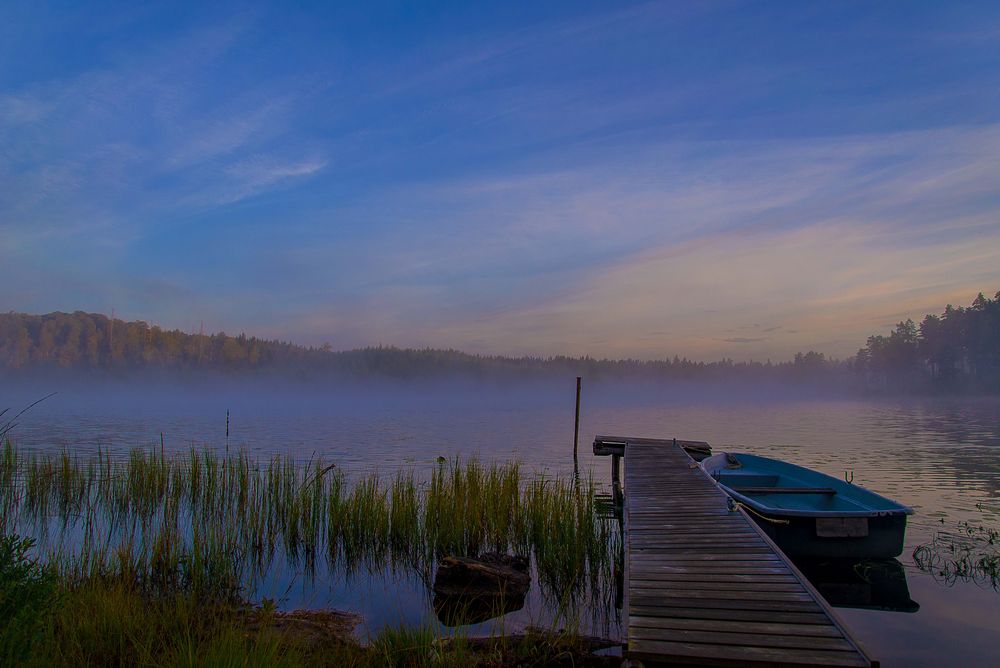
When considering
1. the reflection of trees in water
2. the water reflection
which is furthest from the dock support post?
the reflection of trees in water

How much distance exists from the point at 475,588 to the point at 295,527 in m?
3.35

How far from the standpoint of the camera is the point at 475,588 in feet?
24.1

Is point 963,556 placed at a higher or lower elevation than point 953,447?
higher

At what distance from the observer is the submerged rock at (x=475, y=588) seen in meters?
7.13

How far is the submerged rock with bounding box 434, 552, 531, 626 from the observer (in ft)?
23.4

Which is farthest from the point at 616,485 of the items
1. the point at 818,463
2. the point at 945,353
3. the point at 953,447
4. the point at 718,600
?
the point at 945,353

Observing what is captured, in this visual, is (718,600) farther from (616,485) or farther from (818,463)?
(818,463)

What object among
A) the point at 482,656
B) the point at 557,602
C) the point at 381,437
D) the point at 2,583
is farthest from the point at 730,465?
the point at 381,437

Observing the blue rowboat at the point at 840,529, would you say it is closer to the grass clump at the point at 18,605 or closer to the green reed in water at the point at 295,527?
the green reed in water at the point at 295,527

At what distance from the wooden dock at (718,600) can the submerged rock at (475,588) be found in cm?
144

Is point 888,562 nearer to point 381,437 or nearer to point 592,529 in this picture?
point 592,529

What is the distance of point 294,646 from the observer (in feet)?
14.6

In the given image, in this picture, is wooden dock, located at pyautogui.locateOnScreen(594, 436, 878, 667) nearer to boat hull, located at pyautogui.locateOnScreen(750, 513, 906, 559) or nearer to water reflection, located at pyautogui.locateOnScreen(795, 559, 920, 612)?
boat hull, located at pyautogui.locateOnScreen(750, 513, 906, 559)

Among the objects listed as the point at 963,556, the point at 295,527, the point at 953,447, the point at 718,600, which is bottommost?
the point at 953,447
